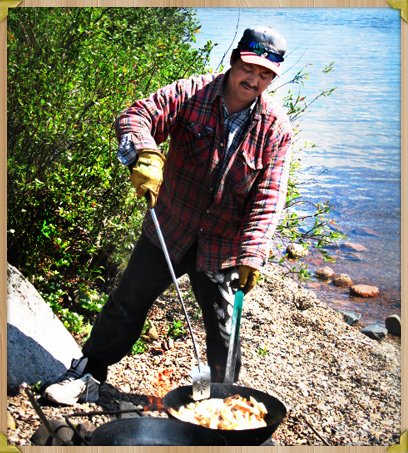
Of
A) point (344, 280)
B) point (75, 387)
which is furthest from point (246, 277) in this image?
point (344, 280)

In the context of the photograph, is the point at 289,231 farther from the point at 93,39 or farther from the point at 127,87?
the point at 93,39

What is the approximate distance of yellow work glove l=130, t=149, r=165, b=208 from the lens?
3.47 meters

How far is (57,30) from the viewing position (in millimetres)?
4902

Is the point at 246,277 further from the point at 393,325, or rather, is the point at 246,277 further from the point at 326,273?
the point at 326,273

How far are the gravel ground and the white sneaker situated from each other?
0.06 meters

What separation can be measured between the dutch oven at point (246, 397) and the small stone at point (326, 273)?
335cm

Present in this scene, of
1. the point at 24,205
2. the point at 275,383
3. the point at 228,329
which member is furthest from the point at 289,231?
the point at 24,205

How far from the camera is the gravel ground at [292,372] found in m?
4.46

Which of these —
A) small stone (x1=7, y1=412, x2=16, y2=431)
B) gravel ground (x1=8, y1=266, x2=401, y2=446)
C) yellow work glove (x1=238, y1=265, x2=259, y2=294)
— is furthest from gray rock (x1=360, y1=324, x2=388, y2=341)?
small stone (x1=7, y1=412, x2=16, y2=431)

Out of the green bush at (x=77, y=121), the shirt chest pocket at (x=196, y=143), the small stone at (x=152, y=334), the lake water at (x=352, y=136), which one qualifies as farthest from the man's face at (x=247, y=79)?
the small stone at (x=152, y=334)

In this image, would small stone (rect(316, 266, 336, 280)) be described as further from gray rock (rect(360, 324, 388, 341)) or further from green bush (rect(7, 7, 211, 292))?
green bush (rect(7, 7, 211, 292))

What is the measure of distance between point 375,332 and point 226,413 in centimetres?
289

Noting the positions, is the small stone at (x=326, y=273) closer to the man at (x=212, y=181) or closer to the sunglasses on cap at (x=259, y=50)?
the man at (x=212, y=181)

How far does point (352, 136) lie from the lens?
6730mm
